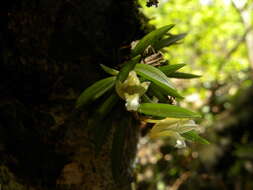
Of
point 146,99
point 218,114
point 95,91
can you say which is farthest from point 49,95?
point 218,114

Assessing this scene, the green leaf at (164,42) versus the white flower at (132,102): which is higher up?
the green leaf at (164,42)

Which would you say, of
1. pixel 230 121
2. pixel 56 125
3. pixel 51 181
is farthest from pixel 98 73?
pixel 230 121

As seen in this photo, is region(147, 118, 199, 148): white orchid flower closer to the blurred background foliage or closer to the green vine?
the green vine

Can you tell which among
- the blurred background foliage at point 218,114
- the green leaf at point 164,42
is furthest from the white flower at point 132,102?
the blurred background foliage at point 218,114

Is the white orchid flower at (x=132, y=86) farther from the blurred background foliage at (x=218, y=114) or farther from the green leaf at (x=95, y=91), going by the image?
the blurred background foliage at (x=218, y=114)

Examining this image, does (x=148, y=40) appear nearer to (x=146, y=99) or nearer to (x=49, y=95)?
(x=146, y=99)

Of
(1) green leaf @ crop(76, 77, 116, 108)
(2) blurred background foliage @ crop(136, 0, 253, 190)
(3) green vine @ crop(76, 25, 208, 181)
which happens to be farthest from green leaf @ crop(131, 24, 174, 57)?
(2) blurred background foliage @ crop(136, 0, 253, 190)
